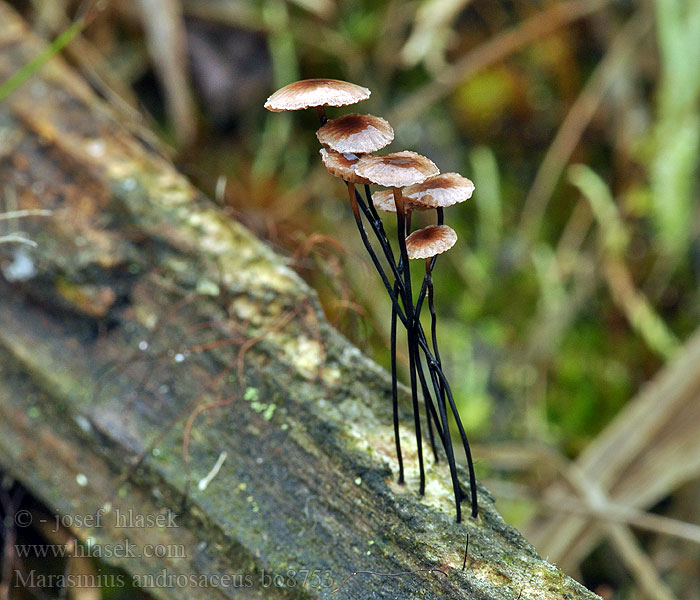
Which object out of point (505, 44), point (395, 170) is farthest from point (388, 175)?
point (505, 44)

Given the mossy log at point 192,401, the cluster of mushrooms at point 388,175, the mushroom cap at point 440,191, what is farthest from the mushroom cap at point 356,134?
the mossy log at point 192,401

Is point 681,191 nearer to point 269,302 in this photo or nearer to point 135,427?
point 269,302

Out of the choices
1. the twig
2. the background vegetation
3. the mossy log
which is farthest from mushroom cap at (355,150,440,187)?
the twig

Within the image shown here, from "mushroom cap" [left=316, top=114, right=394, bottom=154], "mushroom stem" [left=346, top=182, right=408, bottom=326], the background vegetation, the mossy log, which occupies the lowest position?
the mossy log

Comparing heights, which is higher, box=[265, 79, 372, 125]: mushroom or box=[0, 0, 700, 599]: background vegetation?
box=[0, 0, 700, 599]: background vegetation

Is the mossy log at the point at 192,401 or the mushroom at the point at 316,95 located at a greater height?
the mushroom at the point at 316,95

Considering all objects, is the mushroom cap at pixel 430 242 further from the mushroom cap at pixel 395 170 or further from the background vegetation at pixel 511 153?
the background vegetation at pixel 511 153

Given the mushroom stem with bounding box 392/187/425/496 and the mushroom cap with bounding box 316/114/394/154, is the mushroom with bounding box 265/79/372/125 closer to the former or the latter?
the mushroom cap with bounding box 316/114/394/154
